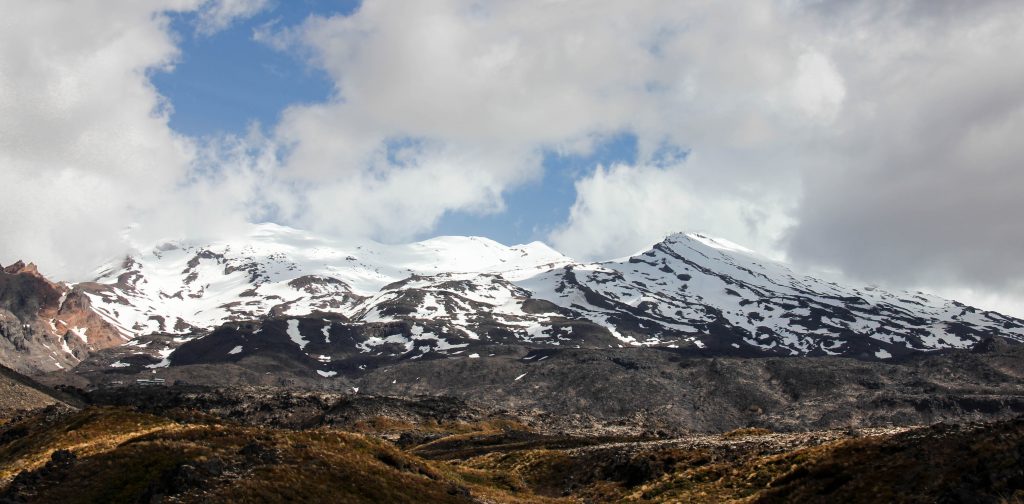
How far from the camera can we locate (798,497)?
38062mm

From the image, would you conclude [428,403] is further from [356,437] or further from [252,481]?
[252,481]

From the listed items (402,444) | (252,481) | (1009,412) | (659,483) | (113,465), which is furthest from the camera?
(1009,412)

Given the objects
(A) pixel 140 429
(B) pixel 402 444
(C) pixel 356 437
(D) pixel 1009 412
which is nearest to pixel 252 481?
(C) pixel 356 437

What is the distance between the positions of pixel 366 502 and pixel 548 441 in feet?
192

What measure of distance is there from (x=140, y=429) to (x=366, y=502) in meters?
27.0

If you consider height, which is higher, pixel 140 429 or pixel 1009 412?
pixel 1009 412

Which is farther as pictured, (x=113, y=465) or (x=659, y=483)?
(x=659, y=483)

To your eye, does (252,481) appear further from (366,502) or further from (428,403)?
(428,403)

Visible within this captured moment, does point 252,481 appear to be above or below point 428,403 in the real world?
below

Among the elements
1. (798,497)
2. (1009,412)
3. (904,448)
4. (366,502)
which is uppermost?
(1009,412)

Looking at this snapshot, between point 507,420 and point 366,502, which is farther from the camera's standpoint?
point 507,420

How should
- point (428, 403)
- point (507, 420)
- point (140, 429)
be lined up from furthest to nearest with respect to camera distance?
point (428, 403)
point (507, 420)
point (140, 429)

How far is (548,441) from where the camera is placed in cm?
9656

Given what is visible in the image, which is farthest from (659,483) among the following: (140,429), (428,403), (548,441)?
(428,403)
